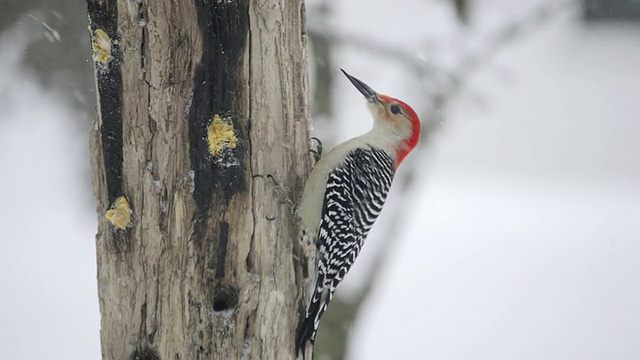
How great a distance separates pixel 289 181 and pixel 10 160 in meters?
4.27

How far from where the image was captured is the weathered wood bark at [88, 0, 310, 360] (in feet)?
8.86

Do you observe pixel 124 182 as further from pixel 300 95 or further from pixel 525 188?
pixel 525 188

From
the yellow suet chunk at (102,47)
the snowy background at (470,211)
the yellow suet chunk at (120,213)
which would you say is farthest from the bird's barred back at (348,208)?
the snowy background at (470,211)

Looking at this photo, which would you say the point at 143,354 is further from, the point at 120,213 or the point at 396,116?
the point at 396,116

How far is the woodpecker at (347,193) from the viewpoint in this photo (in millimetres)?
3078

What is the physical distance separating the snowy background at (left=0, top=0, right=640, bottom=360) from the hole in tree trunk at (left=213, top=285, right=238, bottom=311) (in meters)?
2.68

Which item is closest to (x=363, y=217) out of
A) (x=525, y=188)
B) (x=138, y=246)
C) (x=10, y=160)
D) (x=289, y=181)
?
(x=289, y=181)

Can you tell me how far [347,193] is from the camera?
133 inches

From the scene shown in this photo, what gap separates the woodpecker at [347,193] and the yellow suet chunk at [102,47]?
2.89ft

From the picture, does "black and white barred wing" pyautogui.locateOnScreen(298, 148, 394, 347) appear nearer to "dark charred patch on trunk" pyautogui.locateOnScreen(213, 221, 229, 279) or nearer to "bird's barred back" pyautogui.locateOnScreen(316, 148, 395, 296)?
"bird's barred back" pyautogui.locateOnScreen(316, 148, 395, 296)

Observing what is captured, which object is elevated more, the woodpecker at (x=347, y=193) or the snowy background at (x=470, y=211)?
the woodpecker at (x=347, y=193)

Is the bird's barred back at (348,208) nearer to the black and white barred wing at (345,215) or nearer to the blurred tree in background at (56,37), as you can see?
the black and white barred wing at (345,215)

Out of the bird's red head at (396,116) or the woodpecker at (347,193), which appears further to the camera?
the bird's red head at (396,116)

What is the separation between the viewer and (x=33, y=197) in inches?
256
